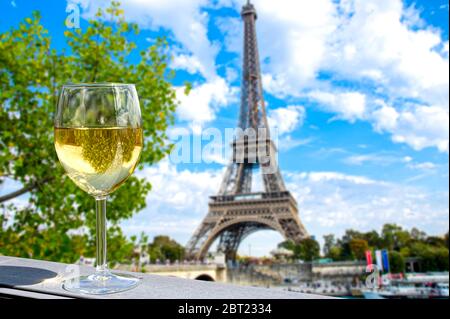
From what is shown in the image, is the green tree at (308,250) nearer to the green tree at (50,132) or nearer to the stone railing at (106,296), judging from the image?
the green tree at (50,132)

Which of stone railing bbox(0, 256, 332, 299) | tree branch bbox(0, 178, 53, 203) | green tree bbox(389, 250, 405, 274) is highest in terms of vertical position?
tree branch bbox(0, 178, 53, 203)

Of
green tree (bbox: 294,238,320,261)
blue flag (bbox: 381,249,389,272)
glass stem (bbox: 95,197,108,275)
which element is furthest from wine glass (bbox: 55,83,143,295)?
blue flag (bbox: 381,249,389,272)

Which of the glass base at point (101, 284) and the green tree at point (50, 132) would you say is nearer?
the glass base at point (101, 284)

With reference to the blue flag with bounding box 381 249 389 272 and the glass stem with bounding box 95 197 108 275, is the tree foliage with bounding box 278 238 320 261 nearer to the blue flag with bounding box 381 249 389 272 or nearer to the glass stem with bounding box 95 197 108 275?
the blue flag with bounding box 381 249 389 272

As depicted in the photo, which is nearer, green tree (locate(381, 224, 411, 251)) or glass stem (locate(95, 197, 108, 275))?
glass stem (locate(95, 197, 108, 275))

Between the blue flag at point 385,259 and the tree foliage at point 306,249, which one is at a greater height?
the tree foliage at point 306,249

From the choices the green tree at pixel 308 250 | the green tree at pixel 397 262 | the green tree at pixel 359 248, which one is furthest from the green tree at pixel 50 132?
the green tree at pixel 359 248
